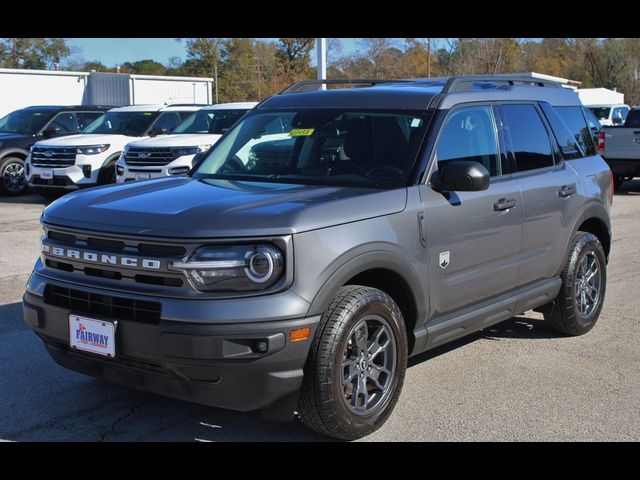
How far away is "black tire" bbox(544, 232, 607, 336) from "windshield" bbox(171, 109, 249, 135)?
30.3ft

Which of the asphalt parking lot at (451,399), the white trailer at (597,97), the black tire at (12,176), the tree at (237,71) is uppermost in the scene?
the tree at (237,71)

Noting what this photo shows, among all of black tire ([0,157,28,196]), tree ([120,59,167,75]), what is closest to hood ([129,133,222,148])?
black tire ([0,157,28,196])

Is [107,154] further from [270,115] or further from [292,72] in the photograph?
[292,72]

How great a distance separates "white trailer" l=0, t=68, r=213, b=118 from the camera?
28.9 m

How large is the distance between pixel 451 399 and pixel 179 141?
385 inches

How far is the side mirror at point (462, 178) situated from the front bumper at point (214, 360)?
53.0 inches

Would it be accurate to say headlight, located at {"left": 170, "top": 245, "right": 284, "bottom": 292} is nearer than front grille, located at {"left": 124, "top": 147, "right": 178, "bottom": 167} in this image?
Yes

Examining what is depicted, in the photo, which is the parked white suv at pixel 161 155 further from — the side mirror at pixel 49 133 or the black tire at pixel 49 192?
the side mirror at pixel 49 133

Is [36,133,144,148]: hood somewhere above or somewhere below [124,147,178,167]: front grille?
above

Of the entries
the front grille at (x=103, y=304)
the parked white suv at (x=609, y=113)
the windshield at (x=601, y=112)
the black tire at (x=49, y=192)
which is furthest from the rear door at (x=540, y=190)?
the windshield at (x=601, y=112)

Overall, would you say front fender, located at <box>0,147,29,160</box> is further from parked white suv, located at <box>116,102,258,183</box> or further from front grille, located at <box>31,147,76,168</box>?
parked white suv, located at <box>116,102,258,183</box>

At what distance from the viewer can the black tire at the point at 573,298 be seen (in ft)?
20.3

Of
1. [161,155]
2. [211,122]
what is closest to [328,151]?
[161,155]

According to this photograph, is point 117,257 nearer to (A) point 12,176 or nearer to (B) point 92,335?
(B) point 92,335
